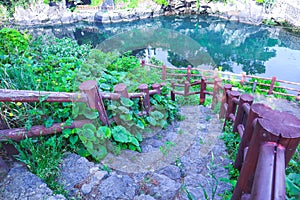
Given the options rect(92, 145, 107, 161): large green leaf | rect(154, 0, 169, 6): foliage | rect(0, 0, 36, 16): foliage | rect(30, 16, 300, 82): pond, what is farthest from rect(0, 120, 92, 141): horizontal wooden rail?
rect(154, 0, 169, 6): foliage

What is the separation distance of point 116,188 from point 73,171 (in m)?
0.42

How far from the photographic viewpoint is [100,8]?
27.3 meters

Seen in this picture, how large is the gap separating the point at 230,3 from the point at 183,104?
24271 mm

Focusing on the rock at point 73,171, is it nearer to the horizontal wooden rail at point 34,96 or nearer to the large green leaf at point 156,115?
the horizontal wooden rail at point 34,96

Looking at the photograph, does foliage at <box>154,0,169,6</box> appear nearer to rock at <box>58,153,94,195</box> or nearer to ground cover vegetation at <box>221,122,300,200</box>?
ground cover vegetation at <box>221,122,300,200</box>

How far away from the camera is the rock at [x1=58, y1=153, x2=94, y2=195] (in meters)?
1.79

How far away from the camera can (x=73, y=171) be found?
1.90 meters

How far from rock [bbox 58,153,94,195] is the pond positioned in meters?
7.88

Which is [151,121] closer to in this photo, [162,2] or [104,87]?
[104,87]

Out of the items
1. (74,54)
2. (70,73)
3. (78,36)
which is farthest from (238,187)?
Answer: (78,36)

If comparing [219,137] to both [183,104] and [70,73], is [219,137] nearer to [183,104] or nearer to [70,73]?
[70,73]

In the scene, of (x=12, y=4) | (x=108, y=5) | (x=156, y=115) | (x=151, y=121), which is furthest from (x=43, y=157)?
(x=12, y=4)

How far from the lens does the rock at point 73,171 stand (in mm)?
1795

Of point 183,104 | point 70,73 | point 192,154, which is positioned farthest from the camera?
point 183,104
